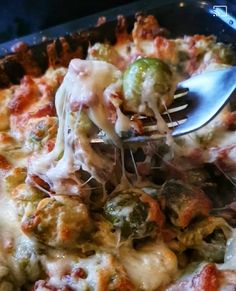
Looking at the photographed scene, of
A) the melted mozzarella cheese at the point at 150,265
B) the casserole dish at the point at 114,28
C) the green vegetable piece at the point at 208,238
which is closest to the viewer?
the melted mozzarella cheese at the point at 150,265

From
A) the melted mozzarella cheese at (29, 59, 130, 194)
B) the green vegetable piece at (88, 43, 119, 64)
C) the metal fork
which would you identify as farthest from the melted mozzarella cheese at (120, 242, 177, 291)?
the green vegetable piece at (88, 43, 119, 64)

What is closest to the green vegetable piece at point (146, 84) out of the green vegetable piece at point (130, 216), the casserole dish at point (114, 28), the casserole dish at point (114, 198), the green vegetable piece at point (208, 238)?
the casserole dish at point (114, 198)

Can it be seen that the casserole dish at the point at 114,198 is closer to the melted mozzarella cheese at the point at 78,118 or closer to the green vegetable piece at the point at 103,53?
the melted mozzarella cheese at the point at 78,118

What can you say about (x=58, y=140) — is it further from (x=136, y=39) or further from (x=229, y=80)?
(x=136, y=39)

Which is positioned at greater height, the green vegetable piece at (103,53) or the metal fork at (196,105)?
the green vegetable piece at (103,53)

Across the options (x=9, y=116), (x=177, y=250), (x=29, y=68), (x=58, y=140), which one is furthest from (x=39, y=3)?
(x=177, y=250)

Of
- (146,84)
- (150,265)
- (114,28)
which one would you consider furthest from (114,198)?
(114,28)
